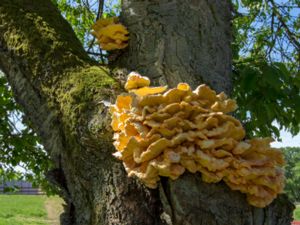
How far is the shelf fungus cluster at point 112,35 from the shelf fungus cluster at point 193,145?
47 centimetres

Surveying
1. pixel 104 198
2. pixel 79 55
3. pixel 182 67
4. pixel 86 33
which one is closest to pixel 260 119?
pixel 182 67

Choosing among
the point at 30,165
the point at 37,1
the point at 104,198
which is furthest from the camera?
the point at 30,165

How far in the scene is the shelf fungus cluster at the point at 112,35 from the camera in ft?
5.88

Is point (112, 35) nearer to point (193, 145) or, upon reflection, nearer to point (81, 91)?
point (81, 91)

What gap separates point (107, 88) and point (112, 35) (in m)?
0.30

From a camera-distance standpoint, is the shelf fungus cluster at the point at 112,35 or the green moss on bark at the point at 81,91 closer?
the green moss on bark at the point at 81,91

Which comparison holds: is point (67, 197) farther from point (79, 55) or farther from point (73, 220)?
point (79, 55)

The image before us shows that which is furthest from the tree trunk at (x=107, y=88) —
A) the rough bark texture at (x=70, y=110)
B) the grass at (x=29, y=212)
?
the grass at (x=29, y=212)

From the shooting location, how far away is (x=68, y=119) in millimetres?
1562

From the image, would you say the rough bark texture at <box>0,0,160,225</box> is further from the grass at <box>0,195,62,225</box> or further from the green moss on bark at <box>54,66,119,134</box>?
the grass at <box>0,195,62,225</box>

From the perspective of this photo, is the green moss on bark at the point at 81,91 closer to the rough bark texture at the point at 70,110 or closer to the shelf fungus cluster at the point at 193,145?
the rough bark texture at the point at 70,110

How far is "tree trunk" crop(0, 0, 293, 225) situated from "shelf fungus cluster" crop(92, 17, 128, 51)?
35mm

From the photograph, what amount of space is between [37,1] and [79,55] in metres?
0.46

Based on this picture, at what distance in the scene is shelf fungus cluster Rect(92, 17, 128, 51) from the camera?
5.88 feet
